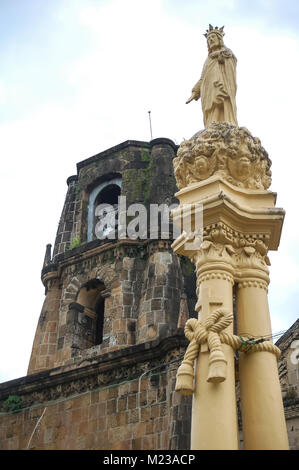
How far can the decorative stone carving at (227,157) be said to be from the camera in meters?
5.81

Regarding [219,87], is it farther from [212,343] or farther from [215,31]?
[212,343]

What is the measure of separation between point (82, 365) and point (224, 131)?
8.72 meters

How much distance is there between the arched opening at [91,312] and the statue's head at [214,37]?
10.1 metres

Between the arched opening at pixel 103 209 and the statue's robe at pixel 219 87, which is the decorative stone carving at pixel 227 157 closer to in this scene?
the statue's robe at pixel 219 87

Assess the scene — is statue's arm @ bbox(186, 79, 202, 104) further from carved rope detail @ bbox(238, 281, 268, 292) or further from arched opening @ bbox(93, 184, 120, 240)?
arched opening @ bbox(93, 184, 120, 240)

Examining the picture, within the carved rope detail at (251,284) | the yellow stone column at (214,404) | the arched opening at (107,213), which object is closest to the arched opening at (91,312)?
the arched opening at (107,213)

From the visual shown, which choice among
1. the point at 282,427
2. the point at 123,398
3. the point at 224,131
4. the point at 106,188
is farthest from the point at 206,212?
the point at 106,188

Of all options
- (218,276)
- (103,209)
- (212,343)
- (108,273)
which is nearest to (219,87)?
(218,276)

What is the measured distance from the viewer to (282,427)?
4.69 meters

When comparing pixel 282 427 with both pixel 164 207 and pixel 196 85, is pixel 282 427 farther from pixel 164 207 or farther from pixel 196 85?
pixel 164 207

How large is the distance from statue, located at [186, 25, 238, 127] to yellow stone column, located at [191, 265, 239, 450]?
211cm

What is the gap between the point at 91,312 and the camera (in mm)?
16688

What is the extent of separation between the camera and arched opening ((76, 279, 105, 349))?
16188mm

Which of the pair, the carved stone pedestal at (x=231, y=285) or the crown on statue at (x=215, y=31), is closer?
the carved stone pedestal at (x=231, y=285)
